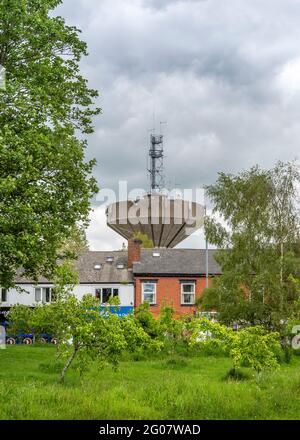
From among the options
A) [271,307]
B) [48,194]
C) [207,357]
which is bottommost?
[207,357]

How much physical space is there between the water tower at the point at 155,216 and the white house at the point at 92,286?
11768 millimetres

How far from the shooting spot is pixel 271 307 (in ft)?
114

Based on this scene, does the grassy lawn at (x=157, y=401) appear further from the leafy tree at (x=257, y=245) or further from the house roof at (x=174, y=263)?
the house roof at (x=174, y=263)

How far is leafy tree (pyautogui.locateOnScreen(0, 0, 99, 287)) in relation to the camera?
24062 millimetres

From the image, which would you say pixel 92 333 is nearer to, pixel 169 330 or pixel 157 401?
pixel 157 401

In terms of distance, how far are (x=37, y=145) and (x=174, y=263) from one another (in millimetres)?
34712

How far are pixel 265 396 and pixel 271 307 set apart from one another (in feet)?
61.6

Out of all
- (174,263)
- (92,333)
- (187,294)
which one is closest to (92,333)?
(92,333)

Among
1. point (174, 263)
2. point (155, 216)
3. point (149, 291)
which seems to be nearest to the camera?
point (149, 291)

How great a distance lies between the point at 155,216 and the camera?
7069 centimetres

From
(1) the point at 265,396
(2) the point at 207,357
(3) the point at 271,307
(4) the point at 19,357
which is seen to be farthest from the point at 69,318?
(3) the point at 271,307

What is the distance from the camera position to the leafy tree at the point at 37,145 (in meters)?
24.1

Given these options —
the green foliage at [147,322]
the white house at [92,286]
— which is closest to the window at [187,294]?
the white house at [92,286]
